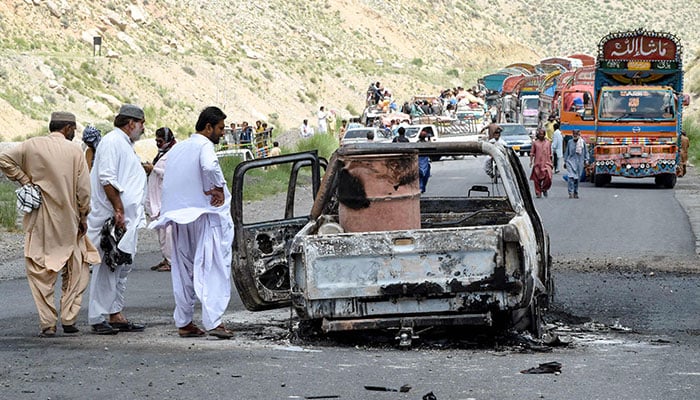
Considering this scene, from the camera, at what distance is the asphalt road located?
738 centimetres

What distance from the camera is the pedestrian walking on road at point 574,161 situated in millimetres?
27953

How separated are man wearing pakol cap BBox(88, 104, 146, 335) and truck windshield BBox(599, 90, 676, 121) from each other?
22.3 meters

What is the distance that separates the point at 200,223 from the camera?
956 cm

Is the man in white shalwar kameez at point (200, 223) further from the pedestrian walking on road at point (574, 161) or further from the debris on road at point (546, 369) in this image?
the pedestrian walking on road at point (574, 161)

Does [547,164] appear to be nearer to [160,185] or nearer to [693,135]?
[160,185]

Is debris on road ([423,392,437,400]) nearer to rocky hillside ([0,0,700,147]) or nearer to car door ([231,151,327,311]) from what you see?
car door ([231,151,327,311])

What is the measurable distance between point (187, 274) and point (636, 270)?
6.91 m

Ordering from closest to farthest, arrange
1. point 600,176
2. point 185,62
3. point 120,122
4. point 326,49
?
point 120,122
point 600,176
point 185,62
point 326,49

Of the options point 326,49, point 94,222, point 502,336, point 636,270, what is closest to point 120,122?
point 94,222

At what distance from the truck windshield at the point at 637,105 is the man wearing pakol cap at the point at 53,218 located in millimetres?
22613

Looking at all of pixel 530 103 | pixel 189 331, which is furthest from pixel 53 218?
pixel 530 103

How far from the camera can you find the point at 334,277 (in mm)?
9000

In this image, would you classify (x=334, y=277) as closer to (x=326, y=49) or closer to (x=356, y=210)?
(x=356, y=210)

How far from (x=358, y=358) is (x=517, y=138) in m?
39.7
